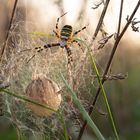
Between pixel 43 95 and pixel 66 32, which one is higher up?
pixel 66 32

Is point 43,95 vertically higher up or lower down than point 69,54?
lower down

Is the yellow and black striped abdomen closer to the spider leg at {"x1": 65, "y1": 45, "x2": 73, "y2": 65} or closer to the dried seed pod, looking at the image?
the spider leg at {"x1": 65, "y1": 45, "x2": 73, "y2": 65}

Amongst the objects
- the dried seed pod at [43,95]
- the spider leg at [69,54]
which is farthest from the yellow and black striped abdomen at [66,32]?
the dried seed pod at [43,95]

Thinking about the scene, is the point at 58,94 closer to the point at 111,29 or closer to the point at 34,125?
the point at 34,125

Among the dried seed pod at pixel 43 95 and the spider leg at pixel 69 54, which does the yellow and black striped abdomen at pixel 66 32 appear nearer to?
the spider leg at pixel 69 54

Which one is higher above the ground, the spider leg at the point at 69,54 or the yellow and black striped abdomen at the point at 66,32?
the yellow and black striped abdomen at the point at 66,32

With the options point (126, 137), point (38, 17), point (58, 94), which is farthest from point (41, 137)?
point (126, 137)

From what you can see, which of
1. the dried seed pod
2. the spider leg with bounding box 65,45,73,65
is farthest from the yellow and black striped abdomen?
the dried seed pod

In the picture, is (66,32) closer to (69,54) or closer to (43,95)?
(69,54)

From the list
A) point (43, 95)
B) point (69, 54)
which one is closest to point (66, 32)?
point (69, 54)
